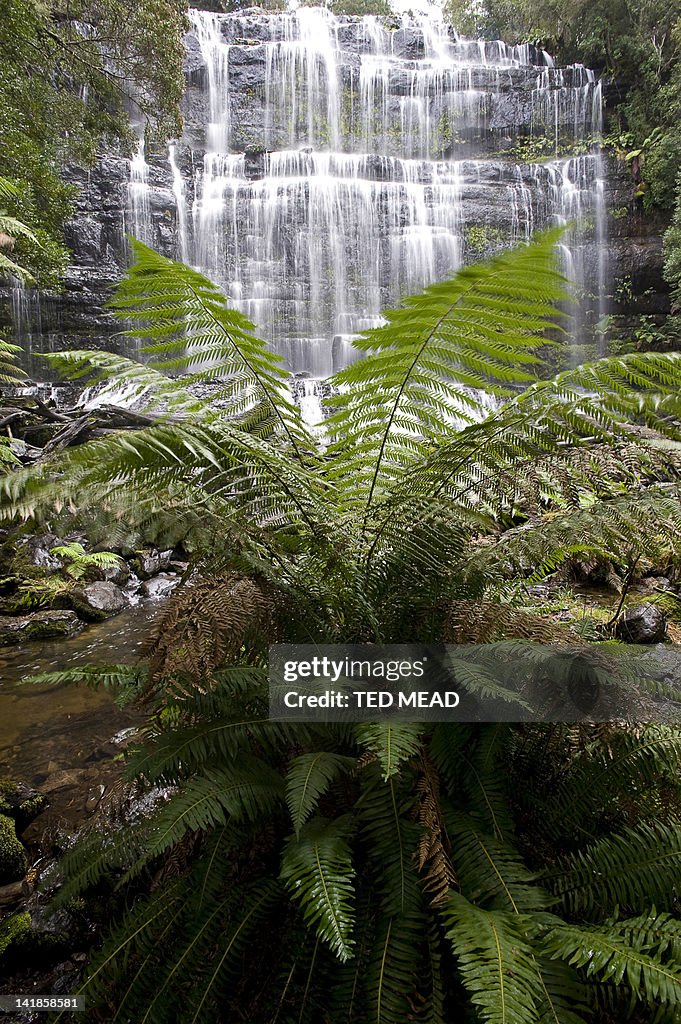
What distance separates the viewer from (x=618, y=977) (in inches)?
28.9

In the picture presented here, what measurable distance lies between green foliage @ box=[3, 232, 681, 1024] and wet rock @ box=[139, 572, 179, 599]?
135 inches

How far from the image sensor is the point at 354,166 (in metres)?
14.7

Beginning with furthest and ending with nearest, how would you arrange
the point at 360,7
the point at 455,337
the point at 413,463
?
the point at 360,7
the point at 413,463
the point at 455,337

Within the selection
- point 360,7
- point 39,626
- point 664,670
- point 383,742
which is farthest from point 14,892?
point 360,7

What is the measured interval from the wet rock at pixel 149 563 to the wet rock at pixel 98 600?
439 millimetres

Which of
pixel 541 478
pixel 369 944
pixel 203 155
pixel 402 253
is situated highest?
pixel 203 155

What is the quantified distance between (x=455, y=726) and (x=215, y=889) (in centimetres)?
51

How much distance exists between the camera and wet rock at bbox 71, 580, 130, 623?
404 centimetres

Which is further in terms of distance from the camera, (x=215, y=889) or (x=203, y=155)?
(x=203, y=155)

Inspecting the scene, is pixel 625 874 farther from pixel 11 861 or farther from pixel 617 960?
pixel 11 861

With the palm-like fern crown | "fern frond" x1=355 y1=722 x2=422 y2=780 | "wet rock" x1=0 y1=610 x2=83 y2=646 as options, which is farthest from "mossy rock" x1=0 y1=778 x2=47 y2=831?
"wet rock" x1=0 y1=610 x2=83 y2=646

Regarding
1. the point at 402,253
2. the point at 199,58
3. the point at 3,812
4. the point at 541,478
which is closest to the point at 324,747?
the point at 541,478

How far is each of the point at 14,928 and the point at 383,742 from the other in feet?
3.50

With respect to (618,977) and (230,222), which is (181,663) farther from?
(230,222)
